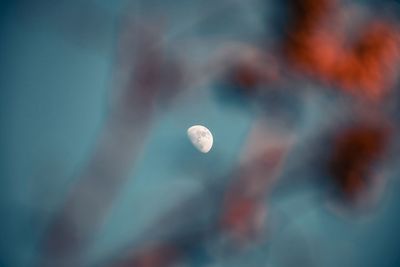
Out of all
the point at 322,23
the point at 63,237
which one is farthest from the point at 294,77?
the point at 63,237

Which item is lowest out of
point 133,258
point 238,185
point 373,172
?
point 133,258

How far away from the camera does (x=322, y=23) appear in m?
1.28

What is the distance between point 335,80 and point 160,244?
87cm

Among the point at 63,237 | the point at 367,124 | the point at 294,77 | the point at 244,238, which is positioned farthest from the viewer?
the point at 367,124

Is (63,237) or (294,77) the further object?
(294,77)

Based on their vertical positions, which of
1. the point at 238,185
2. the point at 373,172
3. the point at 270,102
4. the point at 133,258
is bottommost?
the point at 133,258

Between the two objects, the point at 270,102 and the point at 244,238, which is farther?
the point at 270,102

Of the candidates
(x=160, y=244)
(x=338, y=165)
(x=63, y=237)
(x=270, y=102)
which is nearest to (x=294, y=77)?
(x=270, y=102)

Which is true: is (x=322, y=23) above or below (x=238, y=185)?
above

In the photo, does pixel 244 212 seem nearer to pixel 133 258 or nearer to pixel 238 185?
pixel 238 185

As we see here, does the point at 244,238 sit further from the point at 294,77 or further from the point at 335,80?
the point at 335,80

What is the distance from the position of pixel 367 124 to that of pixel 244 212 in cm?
75

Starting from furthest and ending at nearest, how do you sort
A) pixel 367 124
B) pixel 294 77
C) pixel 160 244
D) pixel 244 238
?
1. pixel 367 124
2. pixel 294 77
3. pixel 244 238
4. pixel 160 244

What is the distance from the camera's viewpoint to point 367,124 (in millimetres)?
1273
